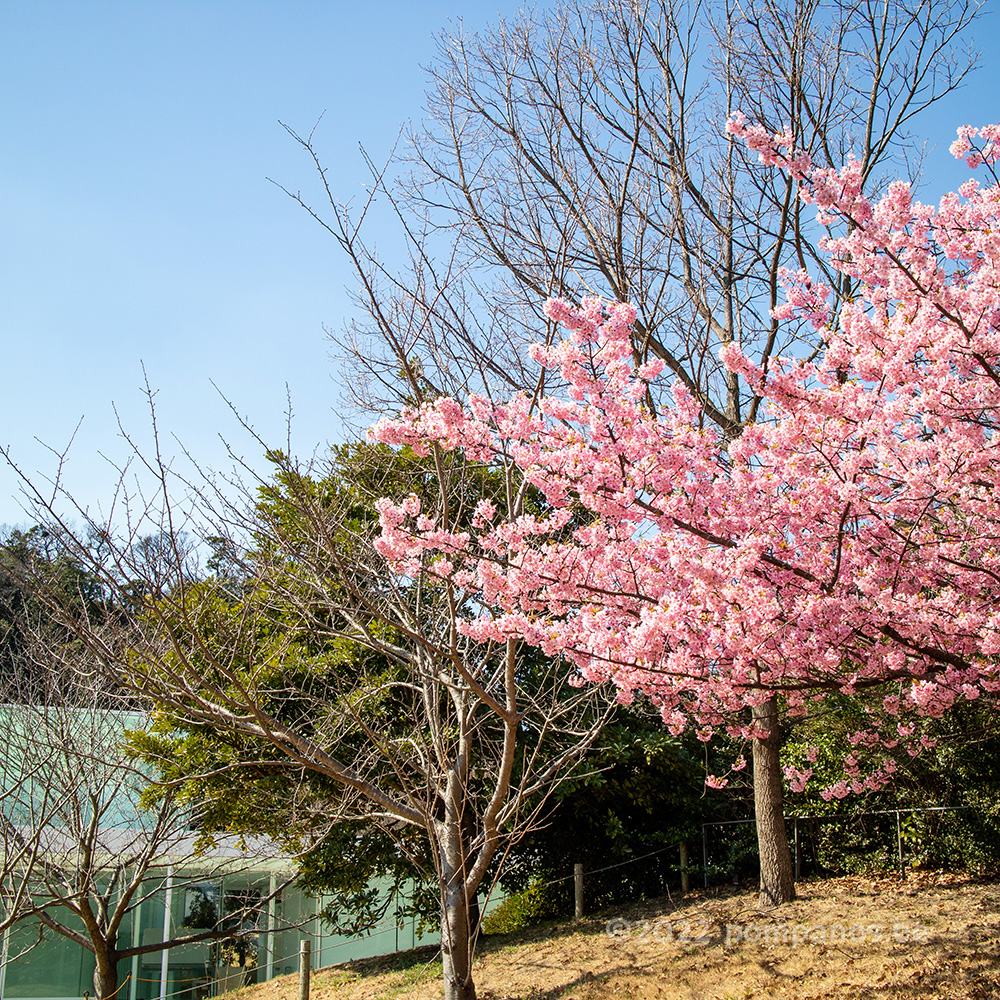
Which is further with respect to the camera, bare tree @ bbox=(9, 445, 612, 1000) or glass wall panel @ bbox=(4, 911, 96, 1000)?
glass wall panel @ bbox=(4, 911, 96, 1000)

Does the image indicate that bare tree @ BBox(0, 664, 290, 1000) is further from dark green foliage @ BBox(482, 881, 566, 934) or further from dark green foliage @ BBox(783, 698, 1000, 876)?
dark green foliage @ BBox(783, 698, 1000, 876)

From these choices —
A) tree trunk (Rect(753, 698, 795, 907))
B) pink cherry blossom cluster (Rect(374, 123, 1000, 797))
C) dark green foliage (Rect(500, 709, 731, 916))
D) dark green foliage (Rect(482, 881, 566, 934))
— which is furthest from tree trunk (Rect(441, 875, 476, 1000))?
dark green foliage (Rect(482, 881, 566, 934))

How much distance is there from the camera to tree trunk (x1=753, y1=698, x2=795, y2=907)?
7.29 m

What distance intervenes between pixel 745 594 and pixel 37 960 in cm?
1033

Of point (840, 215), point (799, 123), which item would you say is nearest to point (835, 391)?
point (840, 215)

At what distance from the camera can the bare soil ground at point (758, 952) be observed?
16.8ft

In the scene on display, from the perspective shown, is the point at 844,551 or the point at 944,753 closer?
the point at 844,551

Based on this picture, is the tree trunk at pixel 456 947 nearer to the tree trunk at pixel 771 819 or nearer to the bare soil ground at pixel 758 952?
the bare soil ground at pixel 758 952

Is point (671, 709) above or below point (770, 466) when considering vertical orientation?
below

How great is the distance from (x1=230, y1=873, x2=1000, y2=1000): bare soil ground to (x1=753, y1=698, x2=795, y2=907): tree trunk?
0.19 meters

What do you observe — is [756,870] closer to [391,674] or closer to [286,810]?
[391,674]

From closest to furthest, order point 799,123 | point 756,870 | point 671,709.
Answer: point 671,709, point 799,123, point 756,870

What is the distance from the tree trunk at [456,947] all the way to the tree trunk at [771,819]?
313 centimetres

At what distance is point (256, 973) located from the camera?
1116cm
